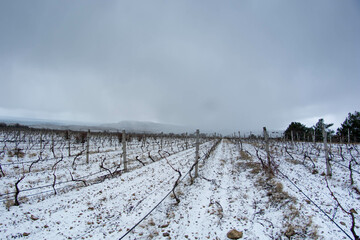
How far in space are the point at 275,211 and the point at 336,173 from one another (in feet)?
19.2

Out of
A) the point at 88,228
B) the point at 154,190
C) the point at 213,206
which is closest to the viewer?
the point at 88,228

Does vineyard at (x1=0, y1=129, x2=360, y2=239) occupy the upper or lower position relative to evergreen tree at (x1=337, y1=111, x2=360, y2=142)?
lower

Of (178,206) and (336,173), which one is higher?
(336,173)

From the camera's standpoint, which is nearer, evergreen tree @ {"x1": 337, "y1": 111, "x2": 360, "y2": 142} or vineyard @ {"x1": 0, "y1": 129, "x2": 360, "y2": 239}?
vineyard @ {"x1": 0, "y1": 129, "x2": 360, "y2": 239}

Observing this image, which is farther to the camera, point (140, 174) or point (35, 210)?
point (140, 174)

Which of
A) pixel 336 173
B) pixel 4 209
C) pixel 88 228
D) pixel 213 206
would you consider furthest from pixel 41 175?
pixel 336 173

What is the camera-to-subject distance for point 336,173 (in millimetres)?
8016

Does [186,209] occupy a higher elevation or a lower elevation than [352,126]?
lower

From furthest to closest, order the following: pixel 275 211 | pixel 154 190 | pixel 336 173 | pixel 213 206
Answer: pixel 336 173
pixel 154 190
pixel 213 206
pixel 275 211

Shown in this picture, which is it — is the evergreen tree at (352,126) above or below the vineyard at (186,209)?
above

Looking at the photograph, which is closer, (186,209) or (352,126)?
(186,209)

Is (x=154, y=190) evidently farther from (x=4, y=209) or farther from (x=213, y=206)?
(x=4, y=209)

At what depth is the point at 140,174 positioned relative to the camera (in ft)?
30.2

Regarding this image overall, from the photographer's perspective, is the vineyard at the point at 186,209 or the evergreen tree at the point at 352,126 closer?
the vineyard at the point at 186,209
